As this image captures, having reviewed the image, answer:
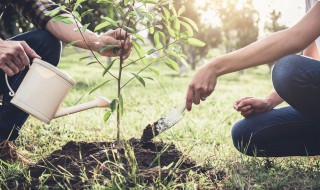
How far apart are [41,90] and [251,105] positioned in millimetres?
1369

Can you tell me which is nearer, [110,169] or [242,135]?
[110,169]

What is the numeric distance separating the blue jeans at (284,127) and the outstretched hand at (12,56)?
1.40 meters

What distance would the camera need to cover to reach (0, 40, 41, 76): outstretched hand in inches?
82.4

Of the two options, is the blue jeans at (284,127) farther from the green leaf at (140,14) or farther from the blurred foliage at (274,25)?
the blurred foliage at (274,25)

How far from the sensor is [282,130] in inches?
99.7

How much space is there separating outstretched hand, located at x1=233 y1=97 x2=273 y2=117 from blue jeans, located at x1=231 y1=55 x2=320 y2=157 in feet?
0.13

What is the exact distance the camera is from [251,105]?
8.55 ft

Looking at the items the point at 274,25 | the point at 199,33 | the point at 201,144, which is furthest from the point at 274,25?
the point at 201,144

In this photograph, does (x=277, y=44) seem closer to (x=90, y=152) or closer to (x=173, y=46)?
(x=173, y=46)

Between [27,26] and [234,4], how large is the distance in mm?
28503

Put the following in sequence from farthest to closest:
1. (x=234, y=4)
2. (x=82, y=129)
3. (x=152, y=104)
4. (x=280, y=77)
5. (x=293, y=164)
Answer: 1. (x=234, y=4)
2. (x=152, y=104)
3. (x=82, y=129)
4. (x=293, y=164)
5. (x=280, y=77)

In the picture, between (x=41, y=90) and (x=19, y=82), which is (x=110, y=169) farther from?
(x=19, y=82)

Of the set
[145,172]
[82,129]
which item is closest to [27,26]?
[82,129]

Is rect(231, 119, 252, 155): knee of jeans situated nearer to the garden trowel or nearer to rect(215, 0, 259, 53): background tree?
the garden trowel
